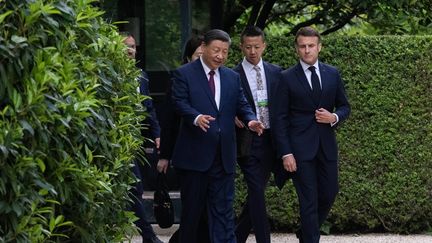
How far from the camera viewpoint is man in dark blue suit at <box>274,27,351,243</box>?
9.12 m

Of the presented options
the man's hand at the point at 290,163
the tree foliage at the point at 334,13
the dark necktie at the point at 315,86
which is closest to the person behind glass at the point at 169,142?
the man's hand at the point at 290,163

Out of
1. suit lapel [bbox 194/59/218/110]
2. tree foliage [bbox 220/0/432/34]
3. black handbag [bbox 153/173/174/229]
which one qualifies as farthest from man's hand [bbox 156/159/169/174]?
tree foliage [bbox 220/0/432/34]

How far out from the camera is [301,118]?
920cm

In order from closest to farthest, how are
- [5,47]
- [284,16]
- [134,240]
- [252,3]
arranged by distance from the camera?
[5,47]
[134,240]
[252,3]
[284,16]

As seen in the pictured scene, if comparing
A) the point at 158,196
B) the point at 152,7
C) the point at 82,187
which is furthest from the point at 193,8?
the point at 82,187

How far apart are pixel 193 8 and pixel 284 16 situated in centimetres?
203

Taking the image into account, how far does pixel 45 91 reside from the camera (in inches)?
211

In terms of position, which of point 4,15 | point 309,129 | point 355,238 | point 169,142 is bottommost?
point 355,238

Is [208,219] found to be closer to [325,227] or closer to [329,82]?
[329,82]

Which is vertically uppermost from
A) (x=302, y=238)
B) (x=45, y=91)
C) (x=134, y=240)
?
(x=45, y=91)

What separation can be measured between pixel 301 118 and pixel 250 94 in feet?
1.58

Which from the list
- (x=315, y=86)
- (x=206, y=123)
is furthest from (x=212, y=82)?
(x=315, y=86)

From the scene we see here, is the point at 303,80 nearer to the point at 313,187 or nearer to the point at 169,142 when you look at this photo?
the point at 313,187

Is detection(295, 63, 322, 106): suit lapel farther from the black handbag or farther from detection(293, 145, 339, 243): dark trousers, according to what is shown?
the black handbag
